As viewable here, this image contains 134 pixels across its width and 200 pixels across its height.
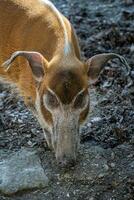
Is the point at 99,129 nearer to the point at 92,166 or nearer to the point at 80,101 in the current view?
the point at 92,166

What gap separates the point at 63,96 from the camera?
361 cm

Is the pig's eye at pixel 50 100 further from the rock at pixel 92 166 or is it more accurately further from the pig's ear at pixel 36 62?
the rock at pixel 92 166

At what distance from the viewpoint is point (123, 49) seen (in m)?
6.00

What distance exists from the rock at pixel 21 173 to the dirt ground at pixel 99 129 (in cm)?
5

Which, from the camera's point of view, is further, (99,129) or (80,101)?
(99,129)

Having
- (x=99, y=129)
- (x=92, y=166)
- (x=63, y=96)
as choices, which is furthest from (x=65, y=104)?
(x=99, y=129)

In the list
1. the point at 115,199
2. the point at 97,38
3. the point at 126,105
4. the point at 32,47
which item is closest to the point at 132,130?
the point at 126,105

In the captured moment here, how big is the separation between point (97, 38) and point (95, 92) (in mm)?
1100

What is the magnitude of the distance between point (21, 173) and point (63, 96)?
100 centimetres

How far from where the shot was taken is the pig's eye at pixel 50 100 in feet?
12.1

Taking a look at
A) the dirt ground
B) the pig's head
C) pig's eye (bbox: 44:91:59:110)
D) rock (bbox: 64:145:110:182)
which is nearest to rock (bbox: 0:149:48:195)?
the dirt ground

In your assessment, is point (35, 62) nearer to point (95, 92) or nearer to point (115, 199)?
point (115, 199)

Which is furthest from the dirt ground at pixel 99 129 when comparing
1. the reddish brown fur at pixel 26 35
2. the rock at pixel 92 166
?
the reddish brown fur at pixel 26 35

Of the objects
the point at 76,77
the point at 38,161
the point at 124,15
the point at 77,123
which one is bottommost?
the point at 124,15
